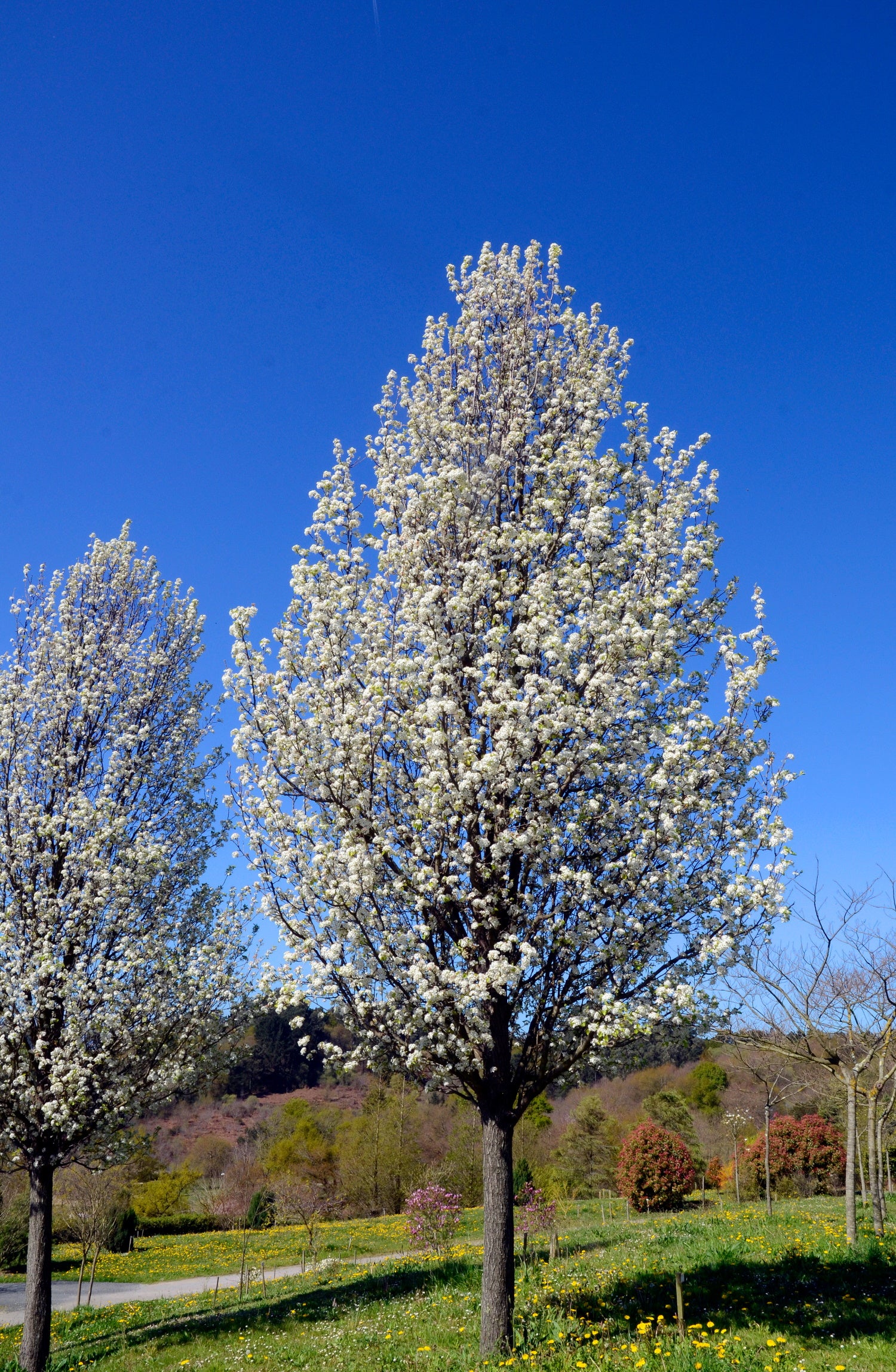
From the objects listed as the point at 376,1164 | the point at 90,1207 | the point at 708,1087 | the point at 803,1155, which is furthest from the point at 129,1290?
the point at 708,1087

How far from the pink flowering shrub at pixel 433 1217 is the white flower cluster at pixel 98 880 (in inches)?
327

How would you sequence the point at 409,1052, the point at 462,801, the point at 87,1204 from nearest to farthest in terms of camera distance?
1. the point at 462,801
2. the point at 409,1052
3. the point at 87,1204

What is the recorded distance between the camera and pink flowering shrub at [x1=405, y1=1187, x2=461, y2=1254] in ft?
60.6

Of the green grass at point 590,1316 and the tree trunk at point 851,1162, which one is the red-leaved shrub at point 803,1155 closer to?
the green grass at point 590,1316

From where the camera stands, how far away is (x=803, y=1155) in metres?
28.2

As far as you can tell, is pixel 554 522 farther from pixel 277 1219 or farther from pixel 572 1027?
pixel 277 1219

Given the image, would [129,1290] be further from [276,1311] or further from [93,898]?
[93,898]

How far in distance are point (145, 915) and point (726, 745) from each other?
935cm

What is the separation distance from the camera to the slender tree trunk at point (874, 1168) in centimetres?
1347

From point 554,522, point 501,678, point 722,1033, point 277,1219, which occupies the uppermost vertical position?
point 554,522

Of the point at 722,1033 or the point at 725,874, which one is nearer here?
the point at 725,874

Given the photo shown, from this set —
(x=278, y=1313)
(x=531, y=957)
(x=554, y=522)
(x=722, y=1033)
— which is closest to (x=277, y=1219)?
(x=278, y=1313)

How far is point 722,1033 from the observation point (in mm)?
12406

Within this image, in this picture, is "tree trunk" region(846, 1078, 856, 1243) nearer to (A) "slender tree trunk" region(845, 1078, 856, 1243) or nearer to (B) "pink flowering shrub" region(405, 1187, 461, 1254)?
(A) "slender tree trunk" region(845, 1078, 856, 1243)
